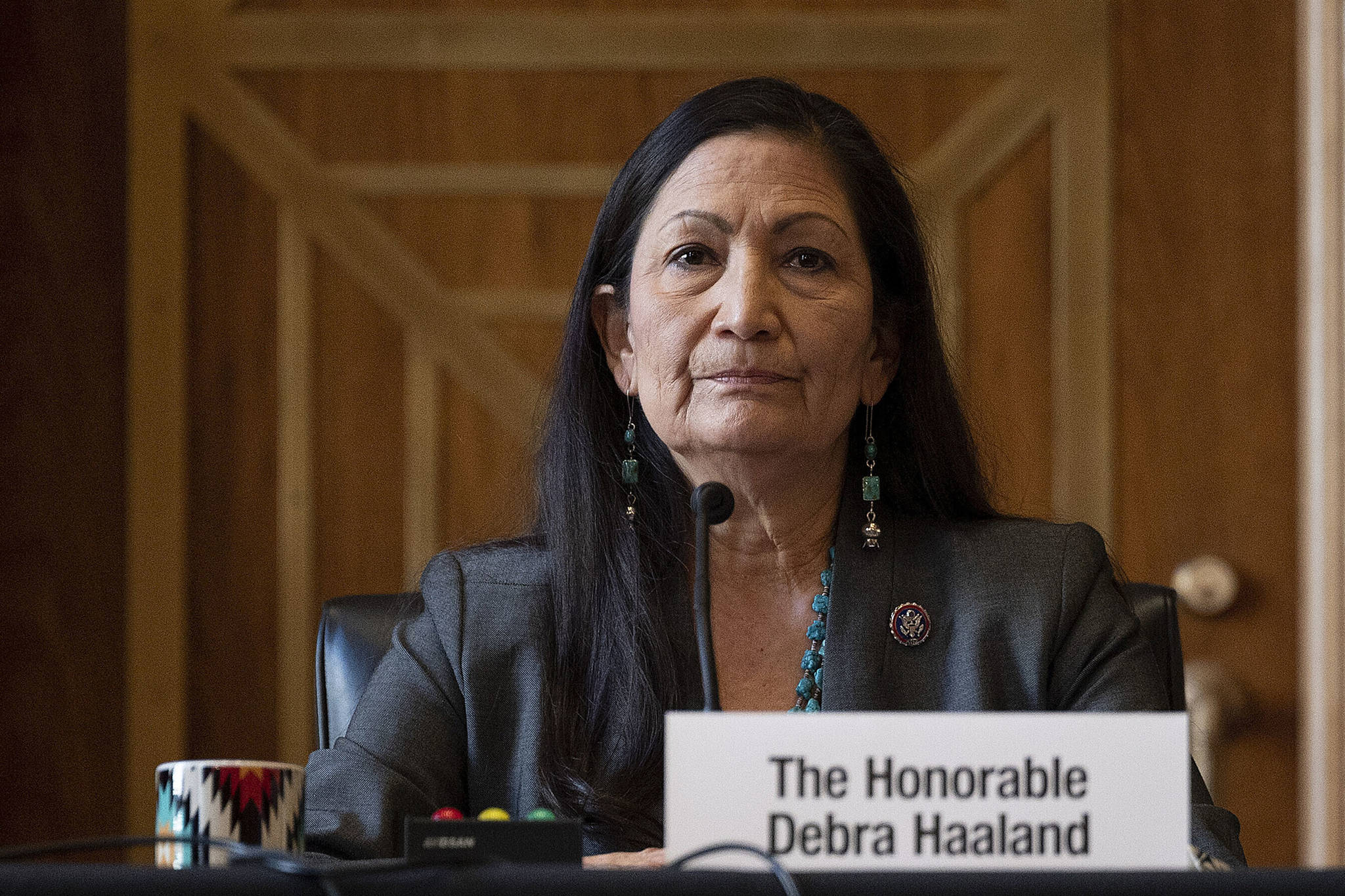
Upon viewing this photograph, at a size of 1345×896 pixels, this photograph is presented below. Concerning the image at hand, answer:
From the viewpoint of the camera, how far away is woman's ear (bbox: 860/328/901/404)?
1589 mm

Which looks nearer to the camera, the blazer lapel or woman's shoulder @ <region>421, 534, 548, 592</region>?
the blazer lapel

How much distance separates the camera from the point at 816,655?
1.50 metres

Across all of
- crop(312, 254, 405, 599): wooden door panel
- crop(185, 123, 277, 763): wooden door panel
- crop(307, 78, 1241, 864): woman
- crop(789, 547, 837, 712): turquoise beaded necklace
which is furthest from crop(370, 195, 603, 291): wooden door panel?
crop(789, 547, 837, 712): turquoise beaded necklace

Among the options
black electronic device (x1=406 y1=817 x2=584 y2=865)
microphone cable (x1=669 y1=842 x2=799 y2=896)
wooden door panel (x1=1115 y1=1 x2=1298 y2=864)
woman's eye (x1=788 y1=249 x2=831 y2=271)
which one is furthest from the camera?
wooden door panel (x1=1115 y1=1 x2=1298 y2=864)

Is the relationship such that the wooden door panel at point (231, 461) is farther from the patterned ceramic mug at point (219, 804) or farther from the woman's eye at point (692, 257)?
the patterned ceramic mug at point (219, 804)

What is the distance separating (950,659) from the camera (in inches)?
56.7

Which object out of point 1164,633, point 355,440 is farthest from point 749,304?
point 355,440

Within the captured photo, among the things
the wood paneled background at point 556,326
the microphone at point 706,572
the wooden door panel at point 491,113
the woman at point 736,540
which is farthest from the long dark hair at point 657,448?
the wooden door panel at point 491,113

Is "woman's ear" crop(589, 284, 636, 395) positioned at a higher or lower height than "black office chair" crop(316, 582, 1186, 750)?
higher

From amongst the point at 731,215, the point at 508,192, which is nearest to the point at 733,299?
the point at 731,215

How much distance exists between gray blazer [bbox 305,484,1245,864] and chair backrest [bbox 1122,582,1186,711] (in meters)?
0.08

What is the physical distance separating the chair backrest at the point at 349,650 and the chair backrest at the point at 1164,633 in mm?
775

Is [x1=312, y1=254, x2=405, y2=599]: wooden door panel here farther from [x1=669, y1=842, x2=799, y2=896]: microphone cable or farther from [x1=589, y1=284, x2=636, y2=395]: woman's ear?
[x1=669, y1=842, x2=799, y2=896]: microphone cable

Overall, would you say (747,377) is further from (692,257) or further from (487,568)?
(487,568)
